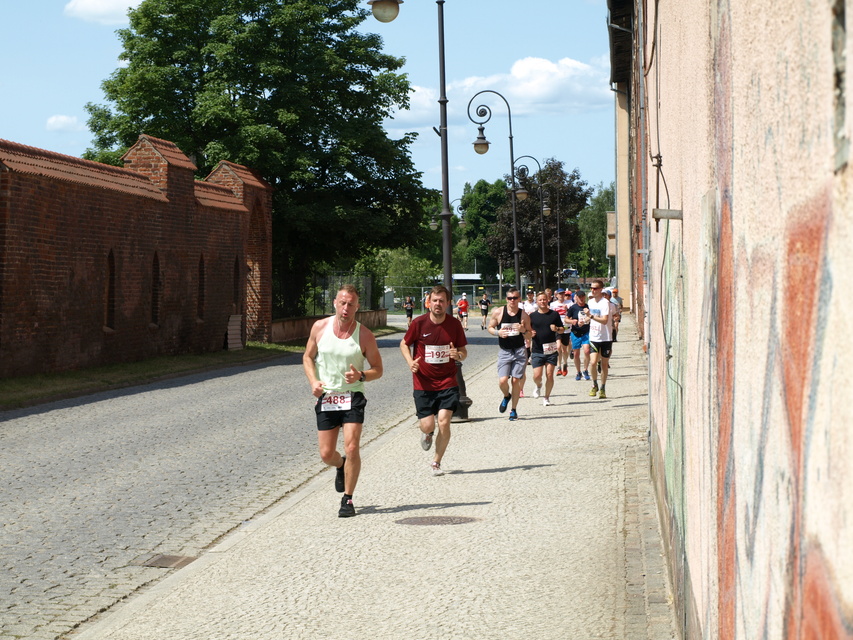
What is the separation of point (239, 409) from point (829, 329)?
16.7 m

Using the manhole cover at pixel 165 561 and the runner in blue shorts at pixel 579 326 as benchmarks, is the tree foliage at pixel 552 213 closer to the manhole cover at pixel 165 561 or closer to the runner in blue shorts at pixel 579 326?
the runner in blue shorts at pixel 579 326

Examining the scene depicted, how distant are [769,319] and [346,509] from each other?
Result: 6932mm

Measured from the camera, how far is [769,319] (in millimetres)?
2070

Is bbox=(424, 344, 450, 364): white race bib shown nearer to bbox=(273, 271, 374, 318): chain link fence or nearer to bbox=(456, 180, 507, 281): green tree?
bbox=(273, 271, 374, 318): chain link fence

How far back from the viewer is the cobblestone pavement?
5.83 metres

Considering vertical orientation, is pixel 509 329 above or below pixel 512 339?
above

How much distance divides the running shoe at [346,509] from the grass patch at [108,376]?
1145 cm

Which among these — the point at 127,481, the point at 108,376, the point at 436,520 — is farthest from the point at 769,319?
the point at 108,376

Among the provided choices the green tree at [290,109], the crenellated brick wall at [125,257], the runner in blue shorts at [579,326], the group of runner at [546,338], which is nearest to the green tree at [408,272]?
the green tree at [290,109]

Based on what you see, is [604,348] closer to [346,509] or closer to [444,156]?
[444,156]

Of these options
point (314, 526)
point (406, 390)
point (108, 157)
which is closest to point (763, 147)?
point (314, 526)

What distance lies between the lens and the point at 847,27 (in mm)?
1316

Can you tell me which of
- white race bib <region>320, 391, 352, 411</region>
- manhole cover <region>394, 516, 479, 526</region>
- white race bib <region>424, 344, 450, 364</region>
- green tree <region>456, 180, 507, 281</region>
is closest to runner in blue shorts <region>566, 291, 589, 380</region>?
white race bib <region>424, 344, 450, 364</region>

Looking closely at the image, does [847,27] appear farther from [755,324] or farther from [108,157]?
[108,157]
